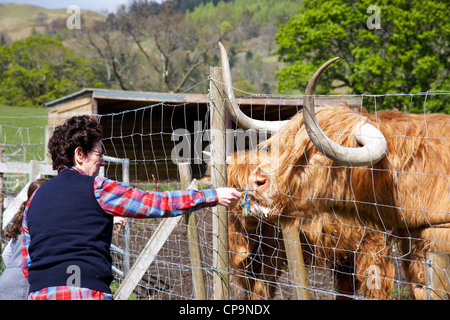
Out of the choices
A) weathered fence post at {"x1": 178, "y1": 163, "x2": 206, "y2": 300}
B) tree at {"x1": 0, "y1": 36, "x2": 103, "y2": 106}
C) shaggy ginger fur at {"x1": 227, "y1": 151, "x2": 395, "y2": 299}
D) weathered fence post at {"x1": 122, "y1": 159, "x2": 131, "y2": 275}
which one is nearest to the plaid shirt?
weathered fence post at {"x1": 178, "y1": 163, "x2": 206, "y2": 300}

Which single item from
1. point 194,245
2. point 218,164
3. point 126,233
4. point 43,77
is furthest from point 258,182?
point 43,77

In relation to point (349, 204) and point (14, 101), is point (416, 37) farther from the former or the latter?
point (14, 101)

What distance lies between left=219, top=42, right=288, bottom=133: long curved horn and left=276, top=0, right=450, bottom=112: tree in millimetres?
15572

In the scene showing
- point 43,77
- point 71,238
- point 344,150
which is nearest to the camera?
→ point 71,238

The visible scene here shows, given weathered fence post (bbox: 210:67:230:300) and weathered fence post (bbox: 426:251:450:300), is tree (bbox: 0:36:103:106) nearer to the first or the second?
weathered fence post (bbox: 210:67:230:300)

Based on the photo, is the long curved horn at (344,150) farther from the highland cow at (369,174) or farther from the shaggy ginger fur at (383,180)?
the shaggy ginger fur at (383,180)

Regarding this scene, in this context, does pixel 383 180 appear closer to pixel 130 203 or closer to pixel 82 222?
pixel 130 203

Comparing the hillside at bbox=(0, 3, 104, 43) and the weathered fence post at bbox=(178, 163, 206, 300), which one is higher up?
the hillside at bbox=(0, 3, 104, 43)

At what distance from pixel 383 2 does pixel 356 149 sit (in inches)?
751

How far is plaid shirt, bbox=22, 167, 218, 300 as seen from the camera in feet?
6.66

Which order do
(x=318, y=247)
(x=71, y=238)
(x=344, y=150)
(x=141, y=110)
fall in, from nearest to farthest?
(x=71, y=238) → (x=344, y=150) → (x=318, y=247) → (x=141, y=110)

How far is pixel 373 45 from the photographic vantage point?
20.0 metres

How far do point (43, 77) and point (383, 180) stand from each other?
143 ft
